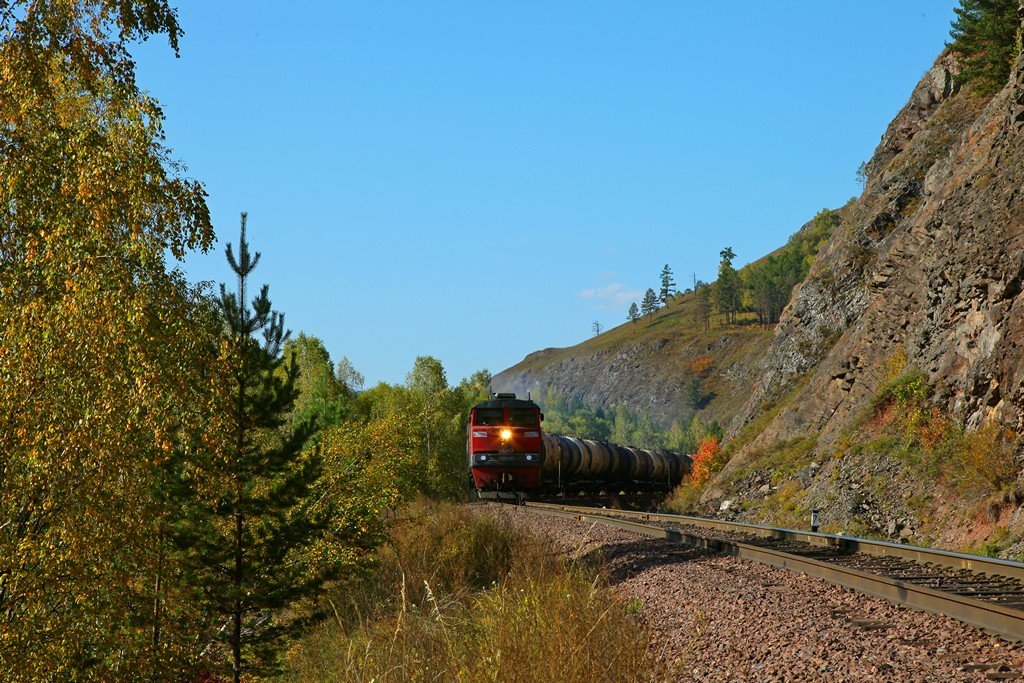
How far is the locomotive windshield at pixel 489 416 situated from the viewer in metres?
31.2

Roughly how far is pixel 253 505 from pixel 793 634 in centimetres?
1057

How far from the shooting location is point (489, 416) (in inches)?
1230

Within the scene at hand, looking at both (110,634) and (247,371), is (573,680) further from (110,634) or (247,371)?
(247,371)

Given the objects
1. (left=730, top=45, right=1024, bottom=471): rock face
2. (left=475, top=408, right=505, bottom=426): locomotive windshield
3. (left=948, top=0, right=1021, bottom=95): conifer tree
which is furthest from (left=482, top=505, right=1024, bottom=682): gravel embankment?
(left=948, top=0, right=1021, bottom=95): conifer tree

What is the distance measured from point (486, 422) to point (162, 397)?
1743cm

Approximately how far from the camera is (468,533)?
17.1 meters

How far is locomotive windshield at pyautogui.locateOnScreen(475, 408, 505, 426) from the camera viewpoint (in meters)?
31.2

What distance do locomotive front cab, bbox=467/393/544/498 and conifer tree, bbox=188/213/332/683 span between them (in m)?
14.4

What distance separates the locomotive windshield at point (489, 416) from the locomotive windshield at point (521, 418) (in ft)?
1.13

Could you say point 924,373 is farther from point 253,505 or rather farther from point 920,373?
point 253,505

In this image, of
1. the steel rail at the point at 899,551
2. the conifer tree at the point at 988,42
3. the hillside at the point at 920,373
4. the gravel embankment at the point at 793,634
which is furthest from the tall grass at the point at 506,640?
the conifer tree at the point at 988,42

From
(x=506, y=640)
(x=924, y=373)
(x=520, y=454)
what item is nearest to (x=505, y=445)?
(x=520, y=454)

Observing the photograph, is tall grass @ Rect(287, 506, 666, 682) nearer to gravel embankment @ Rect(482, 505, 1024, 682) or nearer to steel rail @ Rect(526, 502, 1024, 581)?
gravel embankment @ Rect(482, 505, 1024, 682)

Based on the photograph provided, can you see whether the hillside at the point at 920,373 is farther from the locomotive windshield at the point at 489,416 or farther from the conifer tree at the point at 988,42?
the locomotive windshield at the point at 489,416
